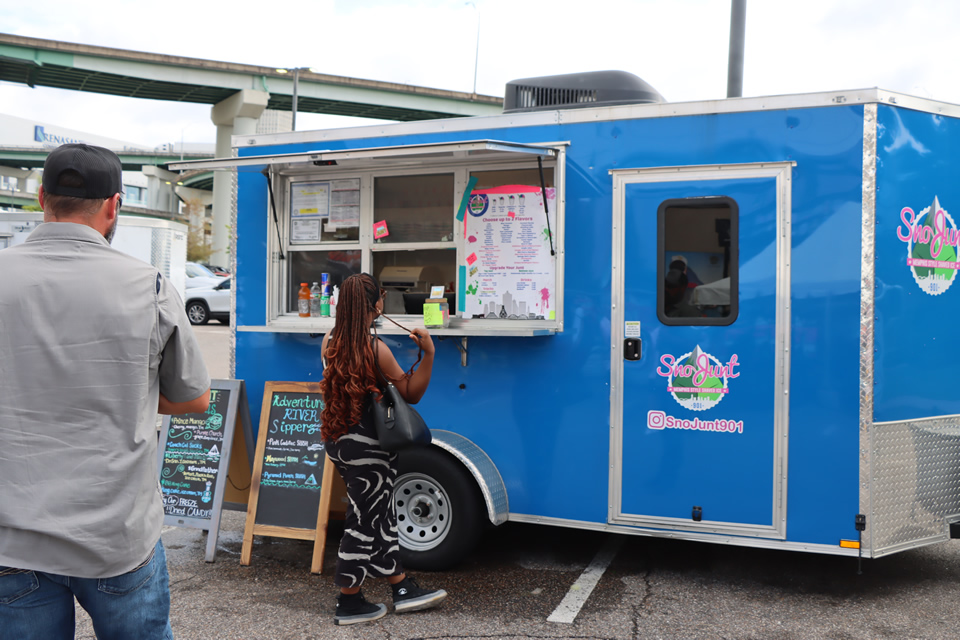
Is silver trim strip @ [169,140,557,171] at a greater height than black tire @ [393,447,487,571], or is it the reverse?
silver trim strip @ [169,140,557,171]

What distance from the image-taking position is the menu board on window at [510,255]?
4602 millimetres

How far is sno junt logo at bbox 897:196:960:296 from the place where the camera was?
411cm

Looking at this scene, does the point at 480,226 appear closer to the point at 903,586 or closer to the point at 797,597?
the point at 797,597

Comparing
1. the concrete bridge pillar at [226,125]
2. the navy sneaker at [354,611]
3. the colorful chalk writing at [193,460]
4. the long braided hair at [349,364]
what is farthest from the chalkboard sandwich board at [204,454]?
the concrete bridge pillar at [226,125]

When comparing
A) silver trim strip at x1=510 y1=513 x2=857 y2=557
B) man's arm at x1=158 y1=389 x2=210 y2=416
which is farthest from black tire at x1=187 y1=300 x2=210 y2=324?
man's arm at x1=158 y1=389 x2=210 y2=416

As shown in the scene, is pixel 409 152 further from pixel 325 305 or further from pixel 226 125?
pixel 226 125

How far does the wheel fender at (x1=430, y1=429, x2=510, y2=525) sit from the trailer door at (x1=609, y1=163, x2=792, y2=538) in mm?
625

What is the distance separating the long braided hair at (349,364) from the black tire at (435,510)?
0.90m

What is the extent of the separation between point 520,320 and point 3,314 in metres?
3.21

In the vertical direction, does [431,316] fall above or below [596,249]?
below

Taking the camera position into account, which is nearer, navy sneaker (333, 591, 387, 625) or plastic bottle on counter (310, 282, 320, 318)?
navy sneaker (333, 591, 387, 625)

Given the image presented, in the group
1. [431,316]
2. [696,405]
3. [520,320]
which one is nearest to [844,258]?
[696,405]

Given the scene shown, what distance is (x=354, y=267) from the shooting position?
17.1ft

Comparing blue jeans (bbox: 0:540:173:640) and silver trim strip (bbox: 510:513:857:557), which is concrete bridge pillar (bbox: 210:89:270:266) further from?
blue jeans (bbox: 0:540:173:640)
